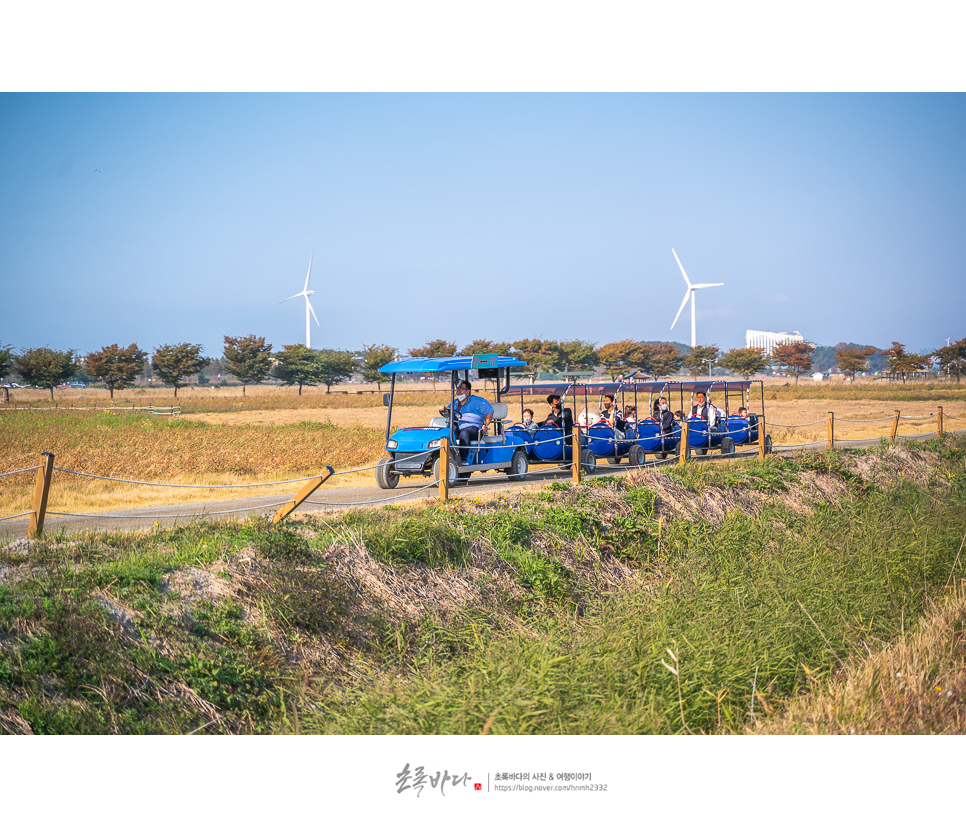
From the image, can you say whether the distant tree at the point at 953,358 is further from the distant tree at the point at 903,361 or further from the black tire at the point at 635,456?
the black tire at the point at 635,456

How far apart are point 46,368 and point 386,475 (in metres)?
85.7

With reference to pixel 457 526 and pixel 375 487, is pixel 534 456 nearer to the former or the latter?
pixel 375 487

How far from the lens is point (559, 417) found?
1752cm

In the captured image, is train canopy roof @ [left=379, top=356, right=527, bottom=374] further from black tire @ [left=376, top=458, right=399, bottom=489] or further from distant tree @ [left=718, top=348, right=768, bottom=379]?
distant tree @ [left=718, top=348, right=768, bottom=379]

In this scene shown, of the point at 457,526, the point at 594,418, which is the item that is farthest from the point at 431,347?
the point at 457,526

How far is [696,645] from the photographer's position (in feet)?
27.3

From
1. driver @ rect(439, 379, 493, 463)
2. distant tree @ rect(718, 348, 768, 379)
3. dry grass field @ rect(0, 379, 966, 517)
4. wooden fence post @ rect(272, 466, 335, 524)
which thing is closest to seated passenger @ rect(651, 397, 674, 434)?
dry grass field @ rect(0, 379, 966, 517)

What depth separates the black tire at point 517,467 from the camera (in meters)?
16.4

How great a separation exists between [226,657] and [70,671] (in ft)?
4.69

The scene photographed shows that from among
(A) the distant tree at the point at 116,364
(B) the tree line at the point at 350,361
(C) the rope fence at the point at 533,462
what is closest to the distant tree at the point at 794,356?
(B) the tree line at the point at 350,361

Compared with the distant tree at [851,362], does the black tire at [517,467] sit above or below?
below

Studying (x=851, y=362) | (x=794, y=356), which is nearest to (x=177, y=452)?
(x=851, y=362)

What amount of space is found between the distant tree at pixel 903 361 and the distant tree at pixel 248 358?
81.0m
